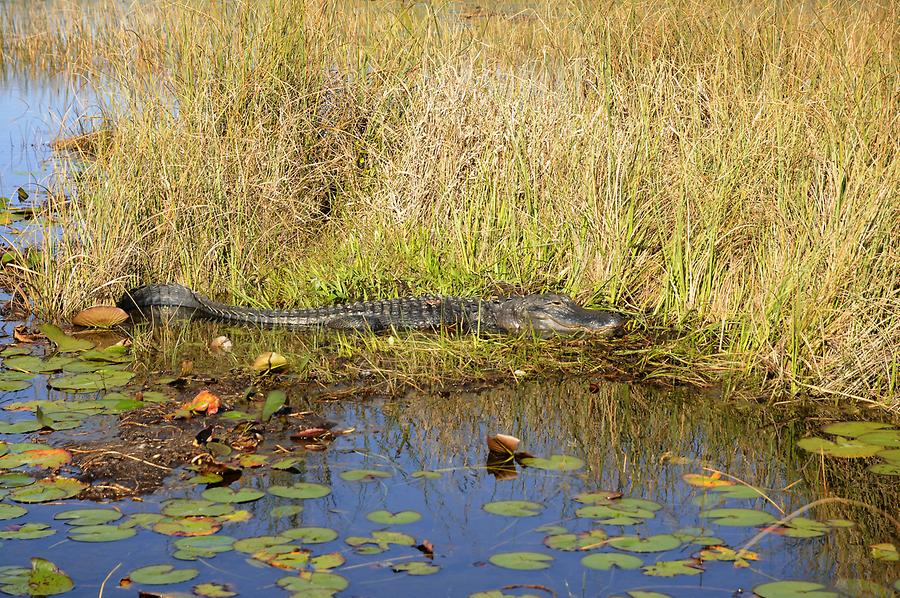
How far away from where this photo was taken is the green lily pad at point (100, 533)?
3469 mm

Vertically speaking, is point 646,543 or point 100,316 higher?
point 100,316

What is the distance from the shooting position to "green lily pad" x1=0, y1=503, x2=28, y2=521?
3.62m

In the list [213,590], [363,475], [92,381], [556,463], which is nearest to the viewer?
[213,590]

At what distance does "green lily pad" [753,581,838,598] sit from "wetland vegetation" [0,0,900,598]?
12 millimetres

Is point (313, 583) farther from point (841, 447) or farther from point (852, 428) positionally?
point (852, 428)

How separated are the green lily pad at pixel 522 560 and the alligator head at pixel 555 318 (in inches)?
98.9

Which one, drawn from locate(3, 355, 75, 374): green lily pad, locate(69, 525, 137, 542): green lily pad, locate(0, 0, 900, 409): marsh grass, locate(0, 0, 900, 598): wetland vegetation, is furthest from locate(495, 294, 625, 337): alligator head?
locate(69, 525, 137, 542): green lily pad

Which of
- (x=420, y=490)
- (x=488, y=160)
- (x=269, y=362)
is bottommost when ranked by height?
(x=420, y=490)

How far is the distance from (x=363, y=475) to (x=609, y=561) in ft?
3.75

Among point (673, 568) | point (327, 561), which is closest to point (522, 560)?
point (673, 568)

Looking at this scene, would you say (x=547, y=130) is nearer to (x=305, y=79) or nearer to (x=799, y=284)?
(x=305, y=79)

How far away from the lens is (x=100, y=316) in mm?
6094

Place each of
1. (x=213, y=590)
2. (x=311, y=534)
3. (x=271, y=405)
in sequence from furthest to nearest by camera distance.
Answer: (x=271, y=405)
(x=311, y=534)
(x=213, y=590)

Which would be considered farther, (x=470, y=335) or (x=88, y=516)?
(x=470, y=335)
